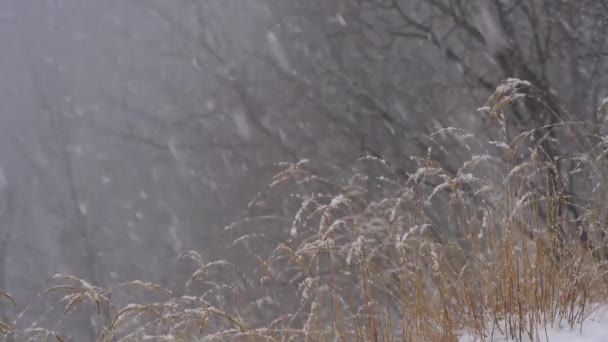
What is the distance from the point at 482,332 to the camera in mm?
2059

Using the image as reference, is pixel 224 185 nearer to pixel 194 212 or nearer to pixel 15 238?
pixel 194 212

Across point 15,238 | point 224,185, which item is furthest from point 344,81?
point 15,238

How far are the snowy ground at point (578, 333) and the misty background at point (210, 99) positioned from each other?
3.35 metres

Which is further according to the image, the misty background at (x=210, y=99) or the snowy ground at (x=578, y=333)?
the misty background at (x=210, y=99)

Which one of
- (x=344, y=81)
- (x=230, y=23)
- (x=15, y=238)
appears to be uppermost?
(x=344, y=81)

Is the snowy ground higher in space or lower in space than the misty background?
higher

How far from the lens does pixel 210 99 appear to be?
13.5 m

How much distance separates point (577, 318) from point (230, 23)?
11.4m

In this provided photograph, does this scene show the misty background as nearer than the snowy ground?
No

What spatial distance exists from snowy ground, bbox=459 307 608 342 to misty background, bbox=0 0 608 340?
335 cm

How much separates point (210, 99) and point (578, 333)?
39.6 feet

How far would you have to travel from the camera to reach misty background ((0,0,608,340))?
634 centimetres

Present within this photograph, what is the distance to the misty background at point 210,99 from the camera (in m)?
6.34

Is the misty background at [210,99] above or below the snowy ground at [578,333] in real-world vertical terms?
below
